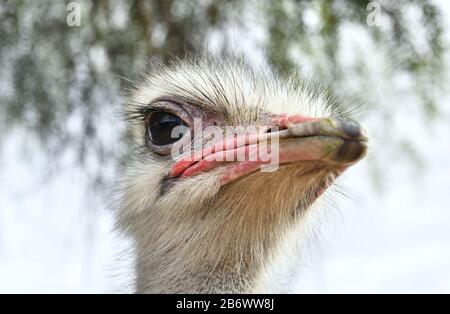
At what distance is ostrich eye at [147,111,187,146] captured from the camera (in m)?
1.73

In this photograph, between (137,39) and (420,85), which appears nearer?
(420,85)

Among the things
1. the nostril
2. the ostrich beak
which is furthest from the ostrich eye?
the nostril

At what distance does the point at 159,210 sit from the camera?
1.76m

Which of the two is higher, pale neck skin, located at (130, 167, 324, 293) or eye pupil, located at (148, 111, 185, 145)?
eye pupil, located at (148, 111, 185, 145)

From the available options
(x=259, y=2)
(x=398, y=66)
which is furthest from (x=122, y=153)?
(x=398, y=66)

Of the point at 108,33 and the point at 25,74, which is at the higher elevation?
the point at 108,33

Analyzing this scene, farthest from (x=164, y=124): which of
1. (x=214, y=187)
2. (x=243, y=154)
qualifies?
(x=243, y=154)

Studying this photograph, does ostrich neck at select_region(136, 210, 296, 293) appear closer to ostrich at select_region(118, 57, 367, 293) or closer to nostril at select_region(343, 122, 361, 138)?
ostrich at select_region(118, 57, 367, 293)

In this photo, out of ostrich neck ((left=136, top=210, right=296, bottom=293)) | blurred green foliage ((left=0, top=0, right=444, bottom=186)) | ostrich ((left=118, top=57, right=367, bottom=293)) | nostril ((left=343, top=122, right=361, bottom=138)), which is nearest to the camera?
nostril ((left=343, top=122, right=361, bottom=138))

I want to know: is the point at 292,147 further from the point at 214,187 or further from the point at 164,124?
the point at 164,124
